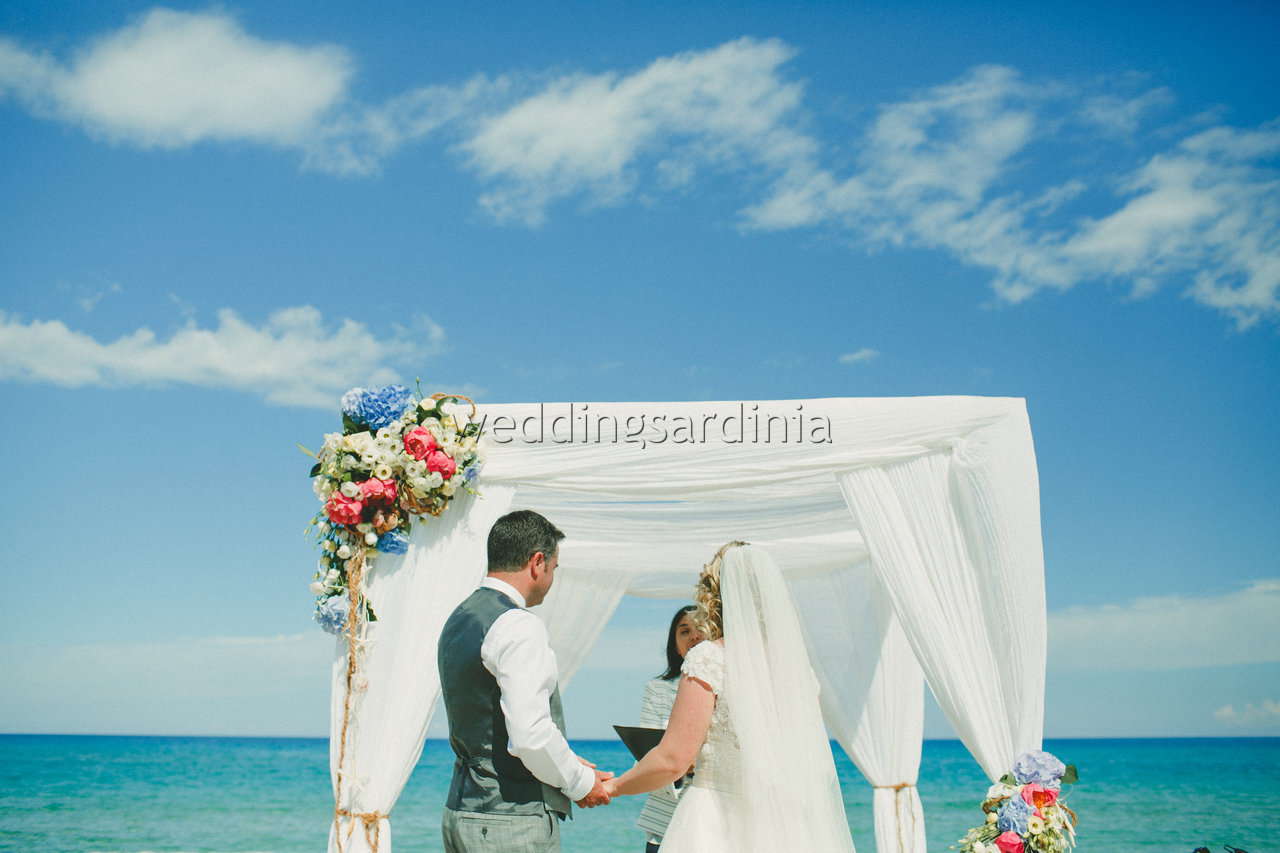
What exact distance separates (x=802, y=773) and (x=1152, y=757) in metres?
37.0

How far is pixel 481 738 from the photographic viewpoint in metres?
2.86

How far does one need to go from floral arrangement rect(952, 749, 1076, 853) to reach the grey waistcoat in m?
1.55

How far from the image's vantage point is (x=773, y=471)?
12.2 ft

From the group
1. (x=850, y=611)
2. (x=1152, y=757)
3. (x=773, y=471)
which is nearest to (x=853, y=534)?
(x=850, y=611)

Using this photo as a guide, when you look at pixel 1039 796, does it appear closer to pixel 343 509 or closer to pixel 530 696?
pixel 530 696

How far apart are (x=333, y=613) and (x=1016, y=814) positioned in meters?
2.49

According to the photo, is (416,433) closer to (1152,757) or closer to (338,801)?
(338,801)

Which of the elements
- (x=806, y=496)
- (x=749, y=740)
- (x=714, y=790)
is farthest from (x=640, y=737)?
(x=806, y=496)

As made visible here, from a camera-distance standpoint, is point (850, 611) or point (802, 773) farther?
point (850, 611)

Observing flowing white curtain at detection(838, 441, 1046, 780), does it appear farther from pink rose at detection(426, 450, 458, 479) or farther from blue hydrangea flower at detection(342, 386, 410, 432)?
blue hydrangea flower at detection(342, 386, 410, 432)

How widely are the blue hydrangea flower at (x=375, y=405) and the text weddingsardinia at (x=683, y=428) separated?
1.16 feet

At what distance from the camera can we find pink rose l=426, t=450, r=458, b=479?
11.8ft

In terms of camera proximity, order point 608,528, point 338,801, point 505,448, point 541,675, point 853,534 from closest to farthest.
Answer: point 541,675 < point 338,801 < point 505,448 < point 608,528 < point 853,534

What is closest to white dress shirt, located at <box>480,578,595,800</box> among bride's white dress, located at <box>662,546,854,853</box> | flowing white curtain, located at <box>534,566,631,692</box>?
bride's white dress, located at <box>662,546,854,853</box>
